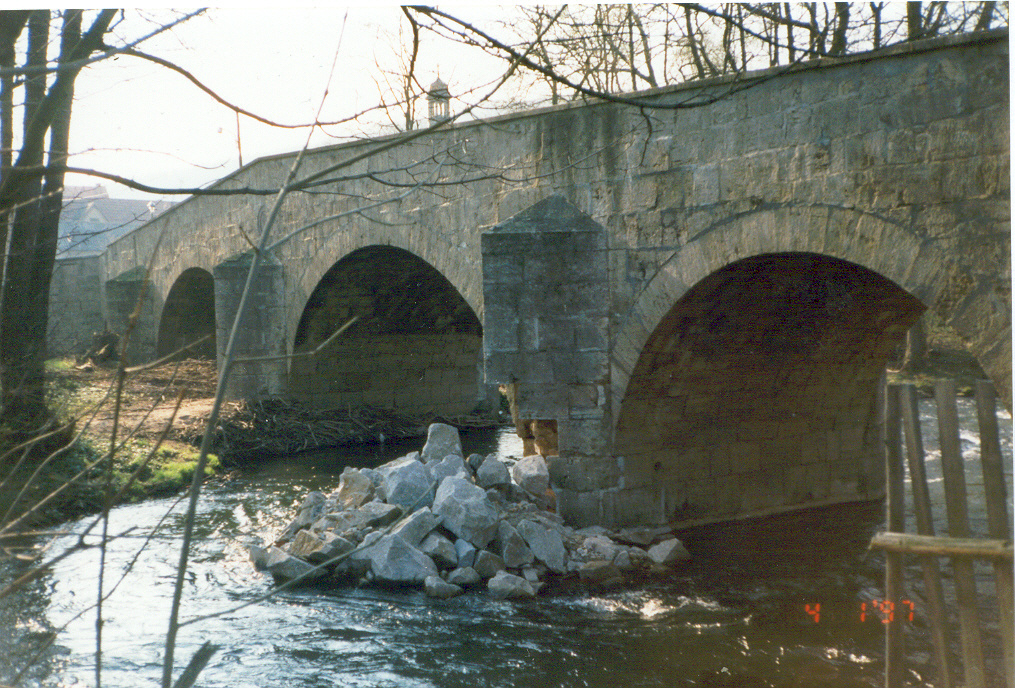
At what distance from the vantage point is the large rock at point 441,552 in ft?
18.1

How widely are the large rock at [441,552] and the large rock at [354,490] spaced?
83 cm

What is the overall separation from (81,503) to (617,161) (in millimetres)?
4472

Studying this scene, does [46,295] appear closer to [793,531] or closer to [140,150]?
[140,150]

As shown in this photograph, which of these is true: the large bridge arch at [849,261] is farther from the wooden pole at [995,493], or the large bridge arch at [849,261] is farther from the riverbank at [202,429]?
the riverbank at [202,429]

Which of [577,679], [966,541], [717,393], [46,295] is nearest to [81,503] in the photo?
[46,295]

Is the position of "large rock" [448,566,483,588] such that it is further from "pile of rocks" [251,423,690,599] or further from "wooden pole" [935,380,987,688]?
"wooden pole" [935,380,987,688]

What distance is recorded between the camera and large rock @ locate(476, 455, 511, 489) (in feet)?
20.6

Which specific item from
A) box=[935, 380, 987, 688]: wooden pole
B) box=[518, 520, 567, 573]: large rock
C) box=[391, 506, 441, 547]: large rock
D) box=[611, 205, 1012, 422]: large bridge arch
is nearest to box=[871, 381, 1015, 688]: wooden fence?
box=[935, 380, 987, 688]: wooden pole

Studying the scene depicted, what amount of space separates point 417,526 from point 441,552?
9.7 inches

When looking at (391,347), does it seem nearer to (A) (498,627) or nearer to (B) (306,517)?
(B) (306,517)

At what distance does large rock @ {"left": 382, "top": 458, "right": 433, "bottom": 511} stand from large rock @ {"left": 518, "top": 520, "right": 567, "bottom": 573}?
73 centimetres

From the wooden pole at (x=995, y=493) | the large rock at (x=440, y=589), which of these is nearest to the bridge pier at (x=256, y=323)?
the large rock at (x=440, y=589)

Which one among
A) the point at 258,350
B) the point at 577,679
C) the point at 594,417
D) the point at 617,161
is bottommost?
the point at 577,679

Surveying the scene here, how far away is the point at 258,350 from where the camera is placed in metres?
11.4
